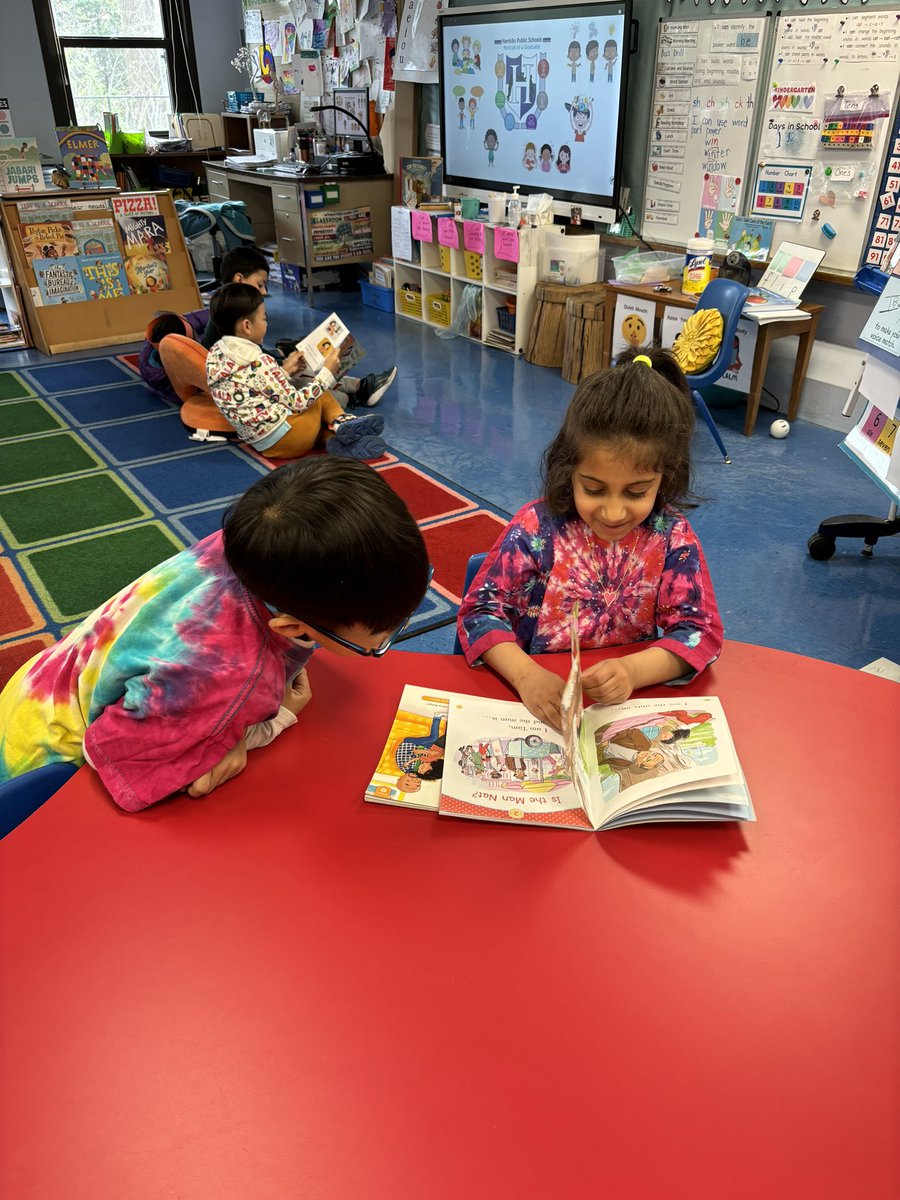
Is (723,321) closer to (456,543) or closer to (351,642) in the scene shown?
(456,543)

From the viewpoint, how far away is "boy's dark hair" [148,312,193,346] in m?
4.64

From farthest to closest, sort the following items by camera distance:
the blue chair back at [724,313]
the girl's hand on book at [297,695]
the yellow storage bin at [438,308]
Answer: the yellow storage bin at [438,308] → the blue chair back at [724,313] → the girl's hand on book at [297,695]

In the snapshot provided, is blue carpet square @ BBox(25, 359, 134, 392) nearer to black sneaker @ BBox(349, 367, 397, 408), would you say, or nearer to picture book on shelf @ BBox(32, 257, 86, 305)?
picture book on shelf @ BBox(32, 257, 86, 305)

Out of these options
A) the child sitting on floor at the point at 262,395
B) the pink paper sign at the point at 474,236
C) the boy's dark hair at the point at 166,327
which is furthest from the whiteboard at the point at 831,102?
the boy's dark hair at the point at 166,327

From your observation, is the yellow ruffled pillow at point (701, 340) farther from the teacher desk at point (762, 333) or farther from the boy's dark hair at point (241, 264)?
the boy's dark hair at point (241, 264)

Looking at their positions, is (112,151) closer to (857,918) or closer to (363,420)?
(363,420)

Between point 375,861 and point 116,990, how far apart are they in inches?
11.0

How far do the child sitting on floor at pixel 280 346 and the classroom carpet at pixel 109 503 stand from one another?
0.51 meters

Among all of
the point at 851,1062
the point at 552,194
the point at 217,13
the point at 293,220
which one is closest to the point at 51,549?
the point at 851,1062

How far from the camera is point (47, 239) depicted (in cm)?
521

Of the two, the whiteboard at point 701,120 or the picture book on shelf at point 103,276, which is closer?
the whiteboard at point 701,120

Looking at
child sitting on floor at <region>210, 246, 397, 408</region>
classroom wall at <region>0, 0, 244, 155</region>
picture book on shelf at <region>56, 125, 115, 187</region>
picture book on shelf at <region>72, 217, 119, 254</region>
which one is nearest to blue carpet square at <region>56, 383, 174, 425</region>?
child sitting on floor at <region>210, 246, 397, 408</region>

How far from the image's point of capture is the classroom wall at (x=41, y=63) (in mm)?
7840

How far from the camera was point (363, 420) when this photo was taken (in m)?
4.05
